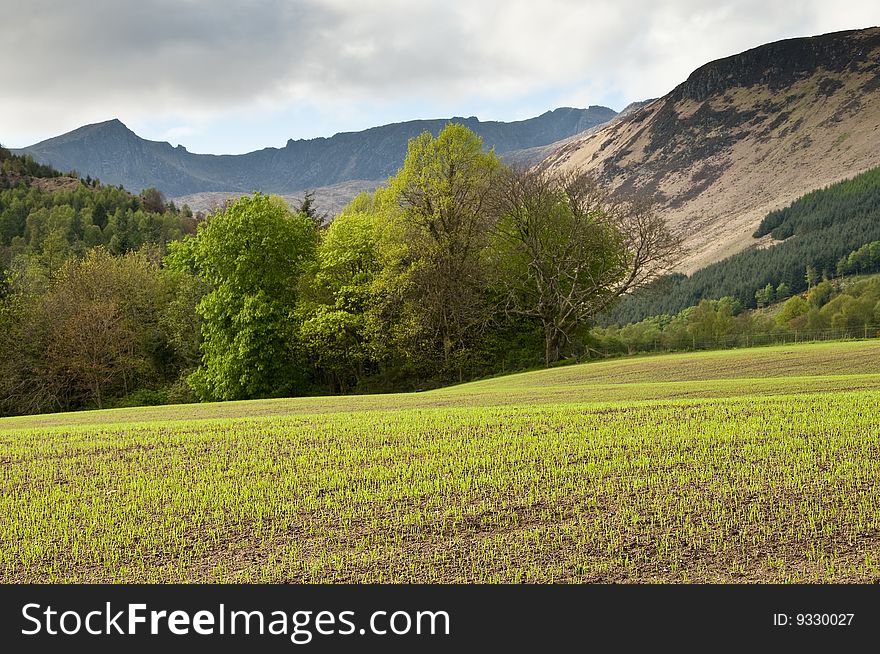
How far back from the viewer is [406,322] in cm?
5369

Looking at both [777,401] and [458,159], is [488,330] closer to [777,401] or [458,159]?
[458,159]

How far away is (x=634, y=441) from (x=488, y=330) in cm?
4116

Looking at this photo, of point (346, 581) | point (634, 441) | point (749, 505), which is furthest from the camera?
point (634, 441)

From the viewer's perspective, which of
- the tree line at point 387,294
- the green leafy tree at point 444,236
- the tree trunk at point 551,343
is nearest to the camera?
the green leafy tree at point 444,236

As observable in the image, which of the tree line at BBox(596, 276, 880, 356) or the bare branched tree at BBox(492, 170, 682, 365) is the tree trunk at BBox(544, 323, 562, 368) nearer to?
the bare branched tree at BBox(492, 170, 682, 365)

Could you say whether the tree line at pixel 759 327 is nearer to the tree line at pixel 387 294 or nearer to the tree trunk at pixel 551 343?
the tree trunk at pixel 551 343

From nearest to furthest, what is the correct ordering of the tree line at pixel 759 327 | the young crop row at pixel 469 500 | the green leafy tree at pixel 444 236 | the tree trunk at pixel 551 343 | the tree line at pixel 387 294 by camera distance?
the young crop row at pixel 469 500, the green leafy tree at pixel 444 236, the tree line at pixel 387 294, the tree trunk at pixel 551 343, the tree line at pixel 759 327

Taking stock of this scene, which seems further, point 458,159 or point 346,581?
point 458,159

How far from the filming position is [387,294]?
54250 mm

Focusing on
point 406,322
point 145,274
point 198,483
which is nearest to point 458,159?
point 406,322

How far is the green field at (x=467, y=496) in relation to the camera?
10984 mm

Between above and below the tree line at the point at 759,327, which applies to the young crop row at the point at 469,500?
above

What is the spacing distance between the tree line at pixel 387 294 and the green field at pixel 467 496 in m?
31.7

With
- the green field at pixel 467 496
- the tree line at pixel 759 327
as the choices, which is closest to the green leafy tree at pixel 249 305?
the tree line at pixel 759 327
